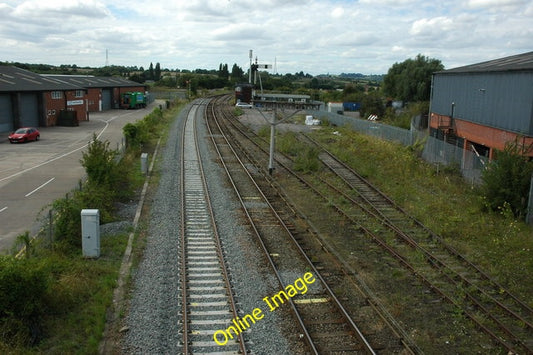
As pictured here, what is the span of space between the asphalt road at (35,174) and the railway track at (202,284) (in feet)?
14.3

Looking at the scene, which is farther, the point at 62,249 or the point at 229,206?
the point at 229,206

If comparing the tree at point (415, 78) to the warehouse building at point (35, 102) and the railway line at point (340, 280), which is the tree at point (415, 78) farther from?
the railway line at point (340, 280)

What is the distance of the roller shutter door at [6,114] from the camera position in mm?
41812

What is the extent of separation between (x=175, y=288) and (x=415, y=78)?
74.3 meters

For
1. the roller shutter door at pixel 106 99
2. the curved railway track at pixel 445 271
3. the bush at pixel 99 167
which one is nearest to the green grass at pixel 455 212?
the curved railway track at pixel 445 271

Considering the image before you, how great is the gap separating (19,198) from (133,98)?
54.4 m

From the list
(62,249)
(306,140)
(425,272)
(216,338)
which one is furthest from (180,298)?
(306,140)

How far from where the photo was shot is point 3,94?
4188 cm

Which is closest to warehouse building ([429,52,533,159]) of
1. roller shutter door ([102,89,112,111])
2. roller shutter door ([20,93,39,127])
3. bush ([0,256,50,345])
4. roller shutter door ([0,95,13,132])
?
bush ([0,256,50,345])

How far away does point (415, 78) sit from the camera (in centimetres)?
7875

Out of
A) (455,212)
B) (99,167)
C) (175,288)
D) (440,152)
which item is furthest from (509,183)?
(99,167)

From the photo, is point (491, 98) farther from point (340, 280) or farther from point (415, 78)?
point (415, 78)

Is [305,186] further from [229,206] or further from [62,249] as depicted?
[62,249]

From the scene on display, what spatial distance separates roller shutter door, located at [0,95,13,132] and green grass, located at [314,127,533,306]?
28.4m
